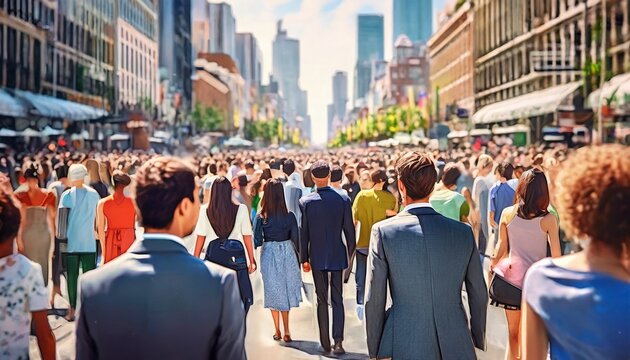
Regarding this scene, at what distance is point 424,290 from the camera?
444 centimetres

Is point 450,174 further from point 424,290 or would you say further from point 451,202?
point 424,290

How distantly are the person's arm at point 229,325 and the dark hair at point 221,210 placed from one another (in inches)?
180

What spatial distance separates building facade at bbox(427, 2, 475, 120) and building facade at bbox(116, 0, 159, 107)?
32.2 m

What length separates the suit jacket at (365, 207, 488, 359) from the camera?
4383mm

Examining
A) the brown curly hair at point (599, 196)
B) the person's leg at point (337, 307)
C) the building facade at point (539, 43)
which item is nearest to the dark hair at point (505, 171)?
the person's leg at point (337, 307)

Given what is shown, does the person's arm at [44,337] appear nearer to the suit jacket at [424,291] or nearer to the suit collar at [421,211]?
the suit jacket at [424,291]

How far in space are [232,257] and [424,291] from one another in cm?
339

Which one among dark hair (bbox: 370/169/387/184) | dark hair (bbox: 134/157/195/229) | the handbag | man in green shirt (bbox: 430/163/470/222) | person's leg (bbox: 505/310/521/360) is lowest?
person's leg (bbox: 505/310/521/360)

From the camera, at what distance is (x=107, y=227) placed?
8938 millimetres

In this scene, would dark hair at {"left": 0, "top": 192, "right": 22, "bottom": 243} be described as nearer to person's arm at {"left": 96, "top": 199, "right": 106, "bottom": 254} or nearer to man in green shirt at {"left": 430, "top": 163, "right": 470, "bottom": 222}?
person's arm at {"left": 96, "top": 199, "right": 106, "bottom": 254}

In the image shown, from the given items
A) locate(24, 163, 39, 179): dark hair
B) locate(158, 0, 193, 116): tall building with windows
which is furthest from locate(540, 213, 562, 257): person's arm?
locate(158, 0, 193, 116): tall building with windows

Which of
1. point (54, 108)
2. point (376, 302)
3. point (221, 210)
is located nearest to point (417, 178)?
point (376, 302)

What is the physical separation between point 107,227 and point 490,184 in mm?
6837

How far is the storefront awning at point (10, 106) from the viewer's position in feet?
133
